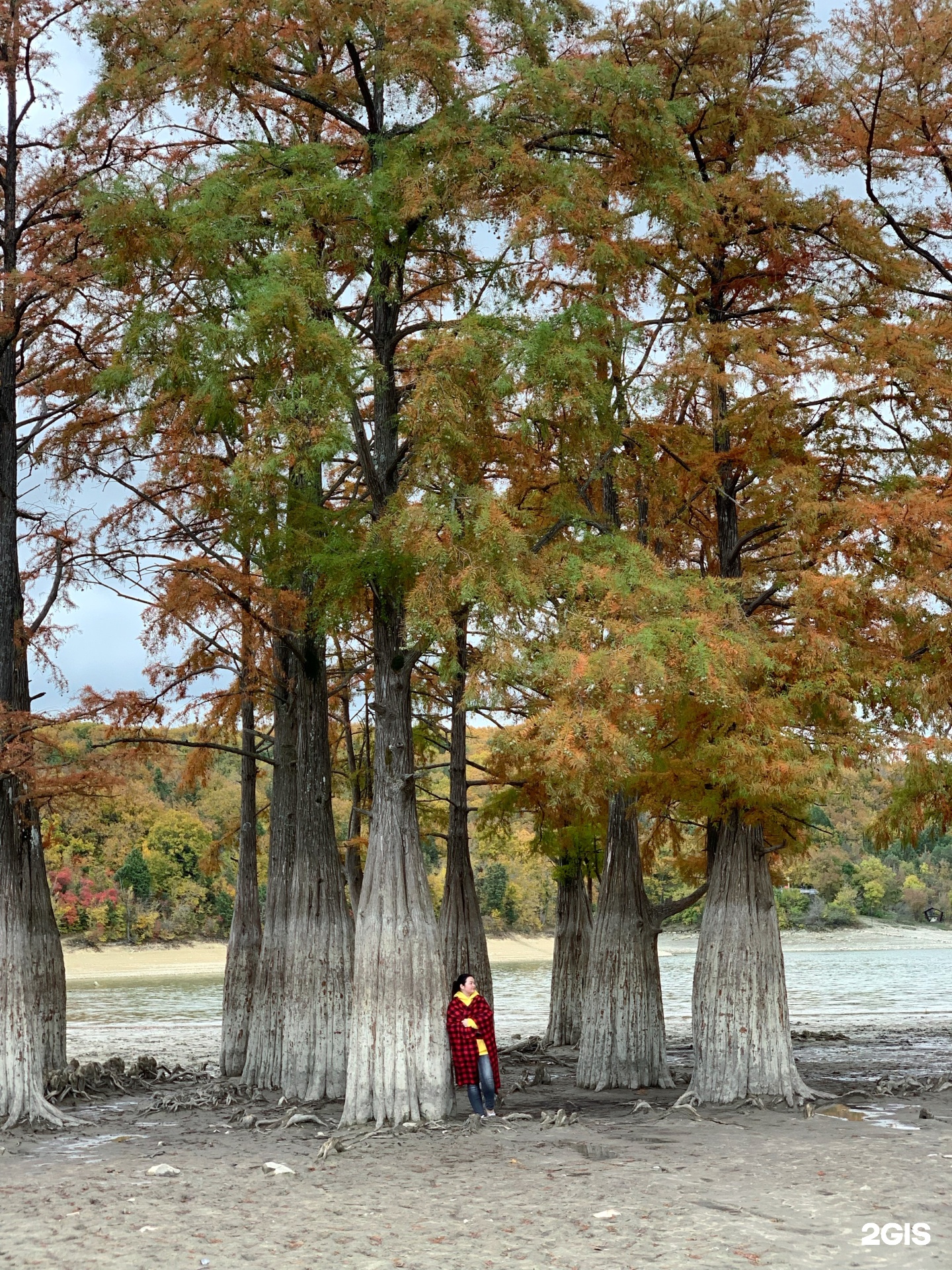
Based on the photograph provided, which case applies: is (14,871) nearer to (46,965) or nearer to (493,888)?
(46,965)

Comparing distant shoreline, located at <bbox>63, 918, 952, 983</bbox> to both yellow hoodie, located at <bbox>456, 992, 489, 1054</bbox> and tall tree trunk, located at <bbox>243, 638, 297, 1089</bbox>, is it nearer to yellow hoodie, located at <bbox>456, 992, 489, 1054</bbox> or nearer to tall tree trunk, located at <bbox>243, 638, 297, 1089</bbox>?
tall tree trunk, located at <bbox>243, 638, 297, 1089</bbox>

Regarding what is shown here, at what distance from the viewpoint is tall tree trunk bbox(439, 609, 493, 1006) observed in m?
22.0

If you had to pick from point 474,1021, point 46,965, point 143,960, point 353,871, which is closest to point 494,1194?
point 474,1021

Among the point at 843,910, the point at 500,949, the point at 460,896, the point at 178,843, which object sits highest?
the point at 178,843

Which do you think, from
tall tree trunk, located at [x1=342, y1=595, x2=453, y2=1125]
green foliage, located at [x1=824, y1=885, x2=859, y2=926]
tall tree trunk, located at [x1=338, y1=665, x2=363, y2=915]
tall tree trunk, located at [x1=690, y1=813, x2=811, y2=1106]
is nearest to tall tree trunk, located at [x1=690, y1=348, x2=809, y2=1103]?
tall tree trunk, located at [x1=690, y1=813, x2=811, y2=1106]

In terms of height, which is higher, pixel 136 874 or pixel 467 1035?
pixel 136 874

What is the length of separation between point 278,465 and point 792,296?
7.91m

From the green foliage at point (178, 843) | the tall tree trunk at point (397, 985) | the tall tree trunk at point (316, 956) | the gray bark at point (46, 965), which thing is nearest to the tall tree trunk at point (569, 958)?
the tall tree trunk at point (316, 956)

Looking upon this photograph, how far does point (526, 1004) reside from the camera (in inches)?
1649

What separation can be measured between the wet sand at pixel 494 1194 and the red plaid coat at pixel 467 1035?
68 cm

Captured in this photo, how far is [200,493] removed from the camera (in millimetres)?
20531

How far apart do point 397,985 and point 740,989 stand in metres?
4.47

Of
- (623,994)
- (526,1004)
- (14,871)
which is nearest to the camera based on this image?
(14,871)

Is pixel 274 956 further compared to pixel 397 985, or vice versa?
pixel 274 956
